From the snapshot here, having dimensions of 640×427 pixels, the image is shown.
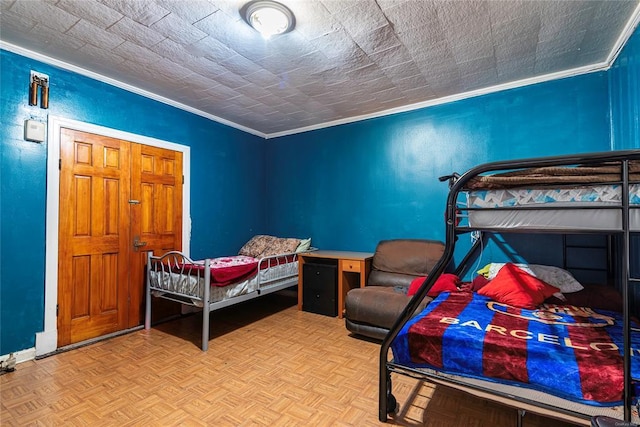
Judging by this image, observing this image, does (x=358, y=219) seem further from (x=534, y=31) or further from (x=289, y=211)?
(x=534, y=31)

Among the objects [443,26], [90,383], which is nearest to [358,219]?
[443,26]

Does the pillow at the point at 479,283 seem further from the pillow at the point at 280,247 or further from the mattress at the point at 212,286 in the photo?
the pillow at the point at 280,247

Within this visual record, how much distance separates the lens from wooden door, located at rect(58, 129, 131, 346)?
2678 millimetres

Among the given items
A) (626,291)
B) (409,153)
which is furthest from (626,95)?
(626,291)

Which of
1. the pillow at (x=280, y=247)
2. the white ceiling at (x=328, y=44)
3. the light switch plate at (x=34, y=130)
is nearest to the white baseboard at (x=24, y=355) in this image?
the light switch plate at (x=34, y=130)

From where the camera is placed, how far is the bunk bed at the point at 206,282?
272 cm

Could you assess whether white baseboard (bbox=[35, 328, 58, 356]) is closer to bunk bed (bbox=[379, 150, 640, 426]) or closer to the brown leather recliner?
the brown leather recliner

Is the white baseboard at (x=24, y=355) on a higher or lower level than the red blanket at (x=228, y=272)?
lower

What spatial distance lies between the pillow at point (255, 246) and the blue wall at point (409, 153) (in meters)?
0.49

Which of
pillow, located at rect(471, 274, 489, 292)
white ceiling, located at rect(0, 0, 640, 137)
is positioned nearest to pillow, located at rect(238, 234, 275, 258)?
white ceiling, located at rect(0, 0, 640, 137)

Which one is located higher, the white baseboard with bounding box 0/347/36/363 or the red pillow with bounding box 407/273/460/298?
the red pillow with bounding box 407/273/460/298

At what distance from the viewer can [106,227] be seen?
2.95 metres

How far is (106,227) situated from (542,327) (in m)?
3.73

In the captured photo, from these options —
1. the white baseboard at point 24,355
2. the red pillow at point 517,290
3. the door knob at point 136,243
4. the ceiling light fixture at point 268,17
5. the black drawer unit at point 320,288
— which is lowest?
the white baseboard at point 24,355
